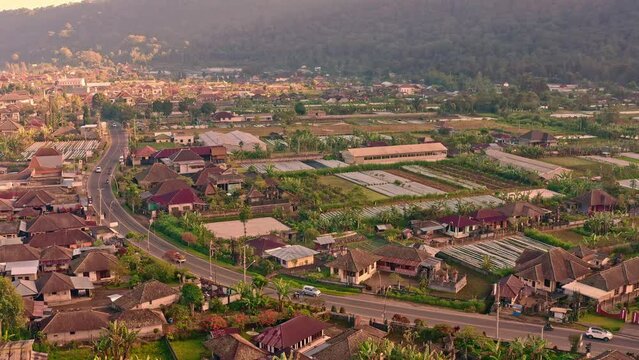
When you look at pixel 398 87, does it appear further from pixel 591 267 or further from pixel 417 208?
pixel 591 267

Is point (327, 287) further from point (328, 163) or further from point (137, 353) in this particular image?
point (328, 163)

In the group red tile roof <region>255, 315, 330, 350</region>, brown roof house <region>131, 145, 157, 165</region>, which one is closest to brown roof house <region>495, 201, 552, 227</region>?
red tile roof <region>255, 315, 330, 350</region>

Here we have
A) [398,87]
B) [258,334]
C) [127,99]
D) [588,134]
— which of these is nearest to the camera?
[258,334]

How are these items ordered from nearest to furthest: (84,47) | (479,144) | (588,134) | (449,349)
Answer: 1. (449,349)
2. (479,144)
3. (588,134)
4. (84,47)

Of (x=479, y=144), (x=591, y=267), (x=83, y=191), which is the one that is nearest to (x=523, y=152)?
(x=479, y=144)

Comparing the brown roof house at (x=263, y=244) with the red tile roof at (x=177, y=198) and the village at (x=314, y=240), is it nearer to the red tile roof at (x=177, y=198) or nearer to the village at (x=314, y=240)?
the village at (x=314, y=240)
